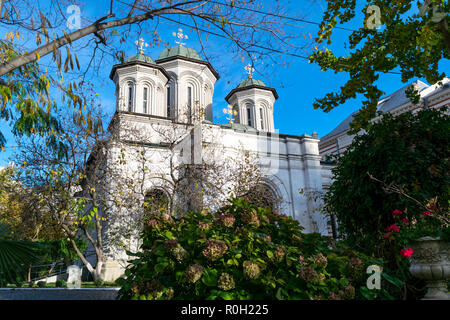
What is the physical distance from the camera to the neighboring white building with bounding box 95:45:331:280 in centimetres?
1498

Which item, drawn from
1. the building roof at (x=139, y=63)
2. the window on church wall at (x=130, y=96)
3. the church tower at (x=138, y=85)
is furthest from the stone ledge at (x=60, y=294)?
the building roof at (x=139, y=63)

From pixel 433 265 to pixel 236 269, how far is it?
3.28m

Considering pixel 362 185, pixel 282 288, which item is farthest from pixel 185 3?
pixel 362 185

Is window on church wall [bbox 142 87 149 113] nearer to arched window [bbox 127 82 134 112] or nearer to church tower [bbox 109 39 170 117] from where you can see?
church tower [bbox 109 39 170 117]

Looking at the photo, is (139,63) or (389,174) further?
(139,63)

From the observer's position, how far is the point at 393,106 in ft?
78.8

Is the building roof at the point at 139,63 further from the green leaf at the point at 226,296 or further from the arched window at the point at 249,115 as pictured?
the green leaf at the point at 226,296

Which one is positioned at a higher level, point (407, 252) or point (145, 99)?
point (145, 99)

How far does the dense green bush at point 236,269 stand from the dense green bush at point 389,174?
3344mm

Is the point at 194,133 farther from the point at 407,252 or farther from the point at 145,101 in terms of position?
the point at 407,252

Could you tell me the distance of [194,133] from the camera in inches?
624

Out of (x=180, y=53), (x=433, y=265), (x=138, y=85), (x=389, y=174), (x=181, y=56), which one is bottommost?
(x=433, y=265)

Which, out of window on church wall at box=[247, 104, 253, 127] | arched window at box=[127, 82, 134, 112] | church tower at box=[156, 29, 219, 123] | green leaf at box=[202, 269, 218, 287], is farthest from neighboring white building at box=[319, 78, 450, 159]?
green leaf at box=[202, 269, 218, 287]

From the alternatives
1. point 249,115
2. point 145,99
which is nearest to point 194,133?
point 145,99
